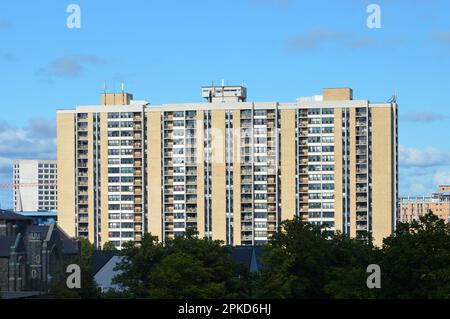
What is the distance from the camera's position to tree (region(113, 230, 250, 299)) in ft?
210

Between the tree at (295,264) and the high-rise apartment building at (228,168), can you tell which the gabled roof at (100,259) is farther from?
the high-rise apartment building at (228,168)

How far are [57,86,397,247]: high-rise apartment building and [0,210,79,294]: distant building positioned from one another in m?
44.1

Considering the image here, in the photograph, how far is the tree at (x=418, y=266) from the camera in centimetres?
5525

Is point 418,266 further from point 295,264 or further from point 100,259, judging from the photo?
point 100,259

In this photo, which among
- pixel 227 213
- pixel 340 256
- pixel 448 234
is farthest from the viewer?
pixel 227 213

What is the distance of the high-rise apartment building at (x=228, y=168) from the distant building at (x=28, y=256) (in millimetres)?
44115

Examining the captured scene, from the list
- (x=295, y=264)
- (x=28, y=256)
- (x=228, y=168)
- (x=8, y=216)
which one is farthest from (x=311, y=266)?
(x=228, y=168)

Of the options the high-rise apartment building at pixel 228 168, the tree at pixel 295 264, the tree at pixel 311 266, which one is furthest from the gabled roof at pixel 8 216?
the tree at pixel 311 266

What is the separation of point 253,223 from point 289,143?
15171 mm

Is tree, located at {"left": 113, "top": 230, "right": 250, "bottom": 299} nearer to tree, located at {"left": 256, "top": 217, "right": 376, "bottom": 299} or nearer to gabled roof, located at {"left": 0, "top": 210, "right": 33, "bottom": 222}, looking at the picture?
tree, located at {"left": 256, "top": 217, "right": 376, "bottom": 299}

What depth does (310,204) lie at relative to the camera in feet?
542
